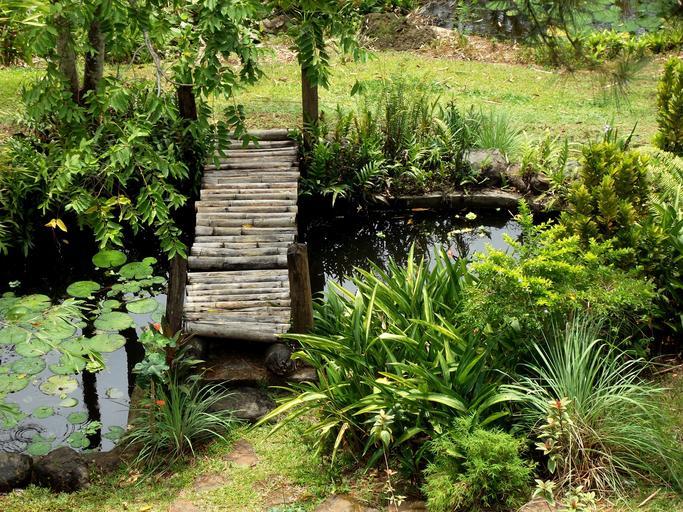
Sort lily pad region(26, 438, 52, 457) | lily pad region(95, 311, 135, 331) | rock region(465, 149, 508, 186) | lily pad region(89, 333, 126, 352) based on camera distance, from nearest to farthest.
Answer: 1. lily pad region(26, 438, 52, 457)
2. lily pad region(89, 333, 126, 352)
3. lily pad region(95, 311, 135, 331)
4. rock region(465, 149, 508, 186)

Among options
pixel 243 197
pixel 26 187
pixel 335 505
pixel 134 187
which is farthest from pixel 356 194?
pixel 335 505

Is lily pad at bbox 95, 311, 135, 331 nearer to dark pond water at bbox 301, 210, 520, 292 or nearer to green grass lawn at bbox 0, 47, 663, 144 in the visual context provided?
dark pond water at bbox 301, 210, 520, 292

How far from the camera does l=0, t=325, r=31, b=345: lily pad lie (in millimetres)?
6846

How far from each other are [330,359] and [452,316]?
98 centimetres

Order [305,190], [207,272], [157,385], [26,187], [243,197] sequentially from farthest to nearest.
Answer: [305,190]
[243,197]
[26,187]
[207,272]
[157,385]

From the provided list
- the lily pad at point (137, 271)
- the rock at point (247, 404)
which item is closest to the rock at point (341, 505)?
the rock at point (247, 404)

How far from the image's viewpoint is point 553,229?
584 centimetres

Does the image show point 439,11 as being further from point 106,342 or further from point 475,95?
point 106,342

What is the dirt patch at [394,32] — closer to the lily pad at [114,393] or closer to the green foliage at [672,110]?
the green foliage at [672,110]

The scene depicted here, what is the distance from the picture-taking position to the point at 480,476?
4.59 meters

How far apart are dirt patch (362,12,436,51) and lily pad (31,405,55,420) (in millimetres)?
10878

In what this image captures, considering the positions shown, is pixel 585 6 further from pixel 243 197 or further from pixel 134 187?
pixel 134 187

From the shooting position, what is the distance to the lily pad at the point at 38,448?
5932 mm

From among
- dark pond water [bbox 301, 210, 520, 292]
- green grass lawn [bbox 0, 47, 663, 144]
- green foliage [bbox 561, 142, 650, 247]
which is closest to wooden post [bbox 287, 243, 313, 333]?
green foliage [bbox 561, 142, 650, 247]
